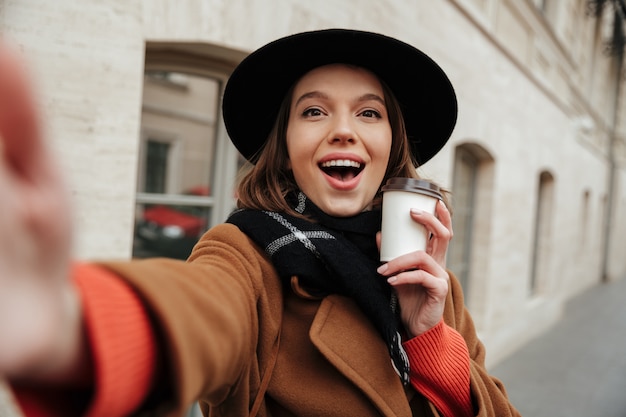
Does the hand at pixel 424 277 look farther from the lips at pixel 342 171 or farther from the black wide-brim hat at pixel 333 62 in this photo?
the black wide-brim hat at pixel 333 62

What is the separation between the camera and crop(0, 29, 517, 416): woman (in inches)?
25.3

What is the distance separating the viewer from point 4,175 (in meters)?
0.47

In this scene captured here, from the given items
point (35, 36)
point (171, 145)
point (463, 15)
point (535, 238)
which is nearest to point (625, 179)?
point (535, 238)

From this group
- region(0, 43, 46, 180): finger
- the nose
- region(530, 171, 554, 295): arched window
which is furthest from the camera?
region(530, 171, 554, 295): arched window

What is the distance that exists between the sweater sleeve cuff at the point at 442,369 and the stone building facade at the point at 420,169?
2.76 feet

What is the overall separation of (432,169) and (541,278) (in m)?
5.58

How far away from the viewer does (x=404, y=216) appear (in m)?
1.18

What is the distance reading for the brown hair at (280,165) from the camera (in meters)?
1.44

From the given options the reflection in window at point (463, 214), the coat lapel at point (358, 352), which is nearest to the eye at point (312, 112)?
the coat lapel at point (358, 352)

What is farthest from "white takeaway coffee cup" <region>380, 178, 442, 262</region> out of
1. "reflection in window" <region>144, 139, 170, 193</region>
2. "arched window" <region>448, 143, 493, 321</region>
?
"arched window" <region>448, 143, 493, 321</region>

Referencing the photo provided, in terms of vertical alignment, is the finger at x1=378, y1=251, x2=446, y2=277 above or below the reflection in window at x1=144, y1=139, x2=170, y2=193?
below

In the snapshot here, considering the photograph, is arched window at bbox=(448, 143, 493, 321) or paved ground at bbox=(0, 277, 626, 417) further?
arched window at bbox=(448, 143, 493, 321)

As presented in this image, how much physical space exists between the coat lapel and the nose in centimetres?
43

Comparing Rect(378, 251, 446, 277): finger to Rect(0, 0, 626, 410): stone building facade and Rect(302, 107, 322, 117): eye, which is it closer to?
Rect(302, 107, 322, 117): eye
